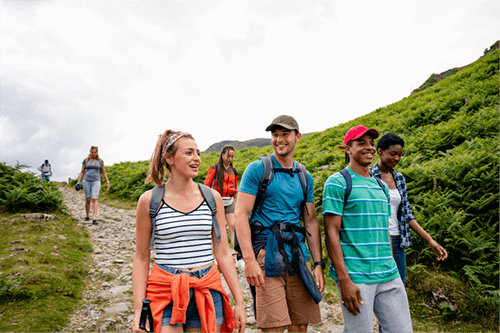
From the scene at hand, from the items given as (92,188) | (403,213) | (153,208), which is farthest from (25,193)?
(403,213)

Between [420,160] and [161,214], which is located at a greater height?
[420,160]

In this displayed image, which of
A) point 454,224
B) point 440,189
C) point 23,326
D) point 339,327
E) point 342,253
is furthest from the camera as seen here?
point 440,189

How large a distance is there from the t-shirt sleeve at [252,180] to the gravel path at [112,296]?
10.2 ft

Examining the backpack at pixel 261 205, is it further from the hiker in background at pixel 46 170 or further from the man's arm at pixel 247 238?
the hiker in background at pixel 46 170

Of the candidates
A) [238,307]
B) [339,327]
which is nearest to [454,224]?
[339,327]

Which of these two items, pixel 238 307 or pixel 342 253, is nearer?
pixel 238 307

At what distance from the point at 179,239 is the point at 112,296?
169 inches

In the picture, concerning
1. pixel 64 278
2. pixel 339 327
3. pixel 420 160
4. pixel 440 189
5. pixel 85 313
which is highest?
pixel 420 160

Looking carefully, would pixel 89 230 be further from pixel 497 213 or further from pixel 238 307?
pixel 497 213

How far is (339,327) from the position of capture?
15.7ft

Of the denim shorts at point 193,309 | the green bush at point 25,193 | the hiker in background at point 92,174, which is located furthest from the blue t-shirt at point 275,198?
the green bush at point 25,193

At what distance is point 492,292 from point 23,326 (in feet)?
26.6

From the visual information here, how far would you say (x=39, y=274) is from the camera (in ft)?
18.4

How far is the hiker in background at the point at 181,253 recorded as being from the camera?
2.36 metres
